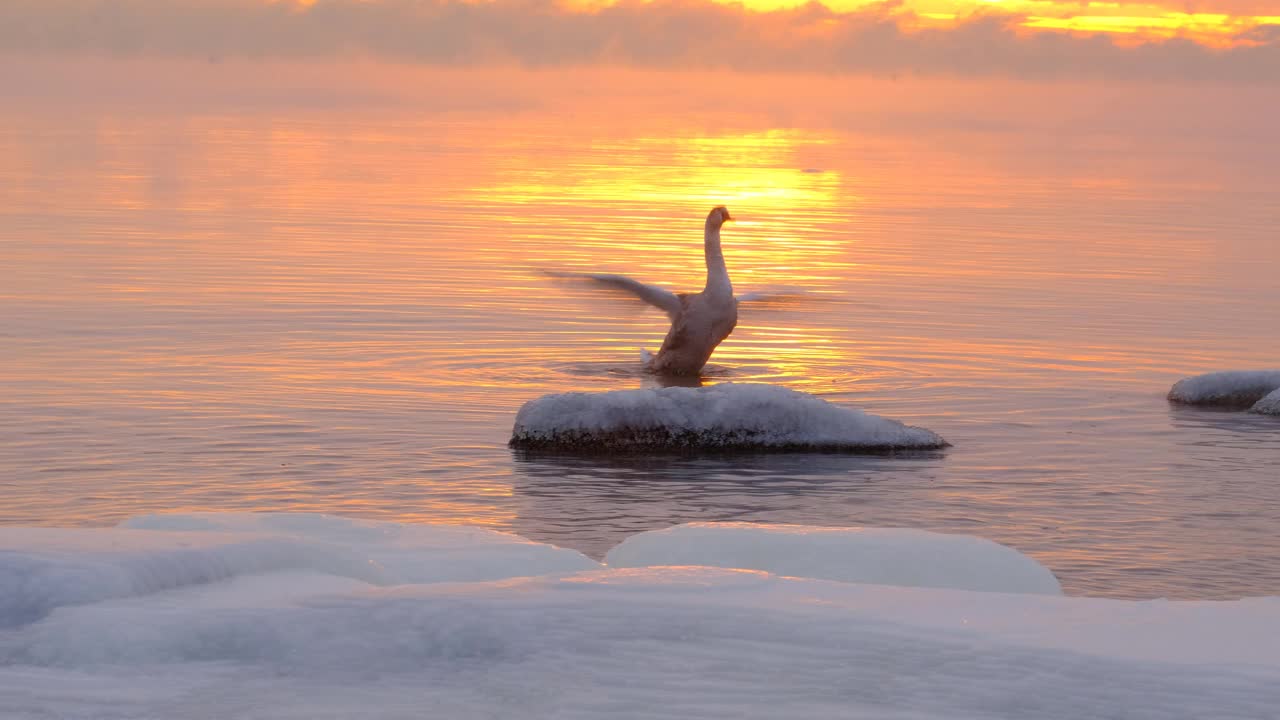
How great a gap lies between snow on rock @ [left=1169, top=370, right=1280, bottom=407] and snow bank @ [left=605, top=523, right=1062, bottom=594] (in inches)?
345

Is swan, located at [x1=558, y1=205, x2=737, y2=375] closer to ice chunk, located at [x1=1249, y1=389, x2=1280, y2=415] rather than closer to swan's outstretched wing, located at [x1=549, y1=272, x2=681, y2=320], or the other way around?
swan's outstretched wing, located at [x1=549, y1=272, x2=681, y2=320]

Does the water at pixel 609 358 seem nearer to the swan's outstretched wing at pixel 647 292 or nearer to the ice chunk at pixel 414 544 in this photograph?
the swan's outstretched wing at pixel 647 292

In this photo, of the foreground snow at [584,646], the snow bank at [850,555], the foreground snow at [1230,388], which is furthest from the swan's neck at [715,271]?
the foreground snow at [584,646]

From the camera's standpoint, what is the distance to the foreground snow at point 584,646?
270 inches

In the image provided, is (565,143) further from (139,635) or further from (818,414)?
(139,635)

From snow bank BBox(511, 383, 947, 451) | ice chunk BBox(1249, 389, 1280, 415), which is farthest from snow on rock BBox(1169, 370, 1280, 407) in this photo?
snow bank BBox(511, 383, 947, 451)

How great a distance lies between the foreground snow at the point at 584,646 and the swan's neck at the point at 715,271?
11404mm

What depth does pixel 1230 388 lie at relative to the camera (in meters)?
18.3

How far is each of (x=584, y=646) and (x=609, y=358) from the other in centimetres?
1376

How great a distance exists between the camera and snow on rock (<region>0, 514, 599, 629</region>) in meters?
7.98

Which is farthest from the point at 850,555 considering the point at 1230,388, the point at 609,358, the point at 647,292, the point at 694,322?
the point at 609,358

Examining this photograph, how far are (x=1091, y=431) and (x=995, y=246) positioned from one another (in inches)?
884

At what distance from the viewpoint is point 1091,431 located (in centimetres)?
1692

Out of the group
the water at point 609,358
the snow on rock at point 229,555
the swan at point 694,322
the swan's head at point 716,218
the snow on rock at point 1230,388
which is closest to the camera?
the snow on rock at point 229,555
